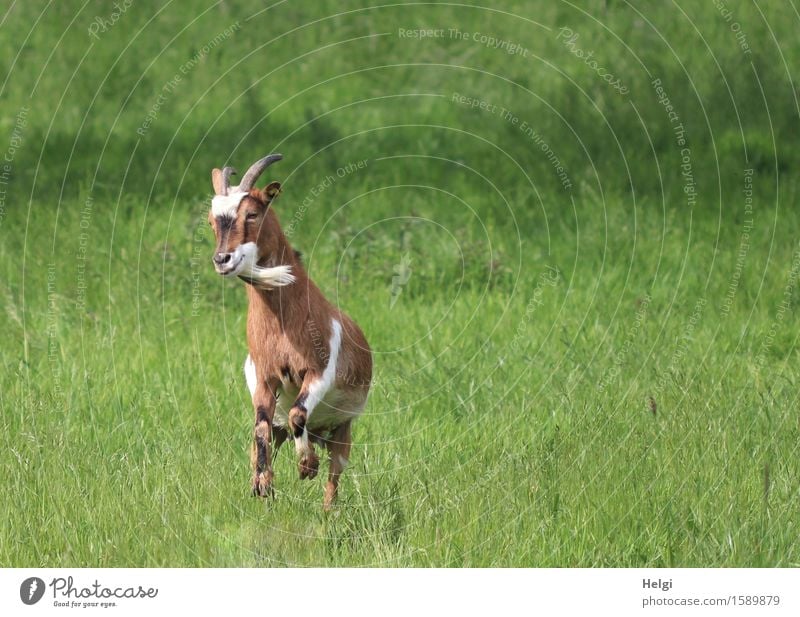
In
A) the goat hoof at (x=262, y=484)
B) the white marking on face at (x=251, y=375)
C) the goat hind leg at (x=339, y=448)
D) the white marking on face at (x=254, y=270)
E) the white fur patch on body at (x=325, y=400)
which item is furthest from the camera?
the goat hind leg at (x=339, y=448)

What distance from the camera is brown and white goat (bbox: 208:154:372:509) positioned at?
14.7 ft

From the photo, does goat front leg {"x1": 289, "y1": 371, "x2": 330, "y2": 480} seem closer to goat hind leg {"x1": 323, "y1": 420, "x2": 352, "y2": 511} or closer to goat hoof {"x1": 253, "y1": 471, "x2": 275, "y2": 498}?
goat hoof {"x1": 253, "y1": 471, "x2": 275, "y2": 498}

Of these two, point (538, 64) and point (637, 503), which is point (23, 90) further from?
point (637, 503)

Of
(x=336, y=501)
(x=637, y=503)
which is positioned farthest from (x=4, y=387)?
(x=637, y=503)

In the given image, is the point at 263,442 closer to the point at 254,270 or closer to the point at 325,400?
the point at 325,400

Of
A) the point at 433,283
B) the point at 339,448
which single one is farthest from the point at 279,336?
the point at 433,283

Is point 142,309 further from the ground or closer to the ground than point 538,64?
closer to the ground

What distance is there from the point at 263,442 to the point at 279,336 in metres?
0.39

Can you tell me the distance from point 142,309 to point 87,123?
12.2 ft

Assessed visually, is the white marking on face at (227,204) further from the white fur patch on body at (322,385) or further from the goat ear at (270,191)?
the white fur patch on body at (322,385)

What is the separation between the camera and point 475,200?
1090 centimetres
